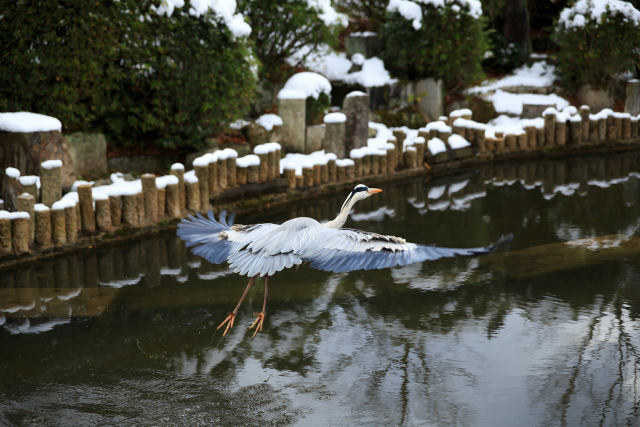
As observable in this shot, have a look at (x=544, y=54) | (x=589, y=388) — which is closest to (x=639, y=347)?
(x=589, y=388)

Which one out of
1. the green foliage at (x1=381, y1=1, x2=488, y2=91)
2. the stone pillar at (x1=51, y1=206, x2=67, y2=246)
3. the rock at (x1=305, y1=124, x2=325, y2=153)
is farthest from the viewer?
the green foliage at (x1=381, y1=1, x2=488, y2=91)

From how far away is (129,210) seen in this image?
9547 mm

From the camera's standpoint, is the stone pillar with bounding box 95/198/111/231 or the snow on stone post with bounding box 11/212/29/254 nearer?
the snow on stone post with bounding box 11/212/29/254

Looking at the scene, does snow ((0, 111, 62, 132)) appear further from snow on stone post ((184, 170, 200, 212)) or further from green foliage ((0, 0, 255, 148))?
snow on stone post ((184, 170, 200, 212))

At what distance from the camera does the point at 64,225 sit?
8.91 meters

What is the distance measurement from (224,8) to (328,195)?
3102mm

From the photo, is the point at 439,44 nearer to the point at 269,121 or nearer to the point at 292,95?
the point at 292,95

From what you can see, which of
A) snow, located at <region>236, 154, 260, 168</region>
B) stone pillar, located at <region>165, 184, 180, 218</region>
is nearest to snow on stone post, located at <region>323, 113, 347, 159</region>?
snow, located at <region>236, 154, 260, 168</region>

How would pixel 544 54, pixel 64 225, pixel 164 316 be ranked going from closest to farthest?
pixel 164 316 < pixel 64 225 < pixel 544 54

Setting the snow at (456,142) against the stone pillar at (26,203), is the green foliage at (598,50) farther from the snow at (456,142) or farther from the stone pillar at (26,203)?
the stone pillar at (26,203)

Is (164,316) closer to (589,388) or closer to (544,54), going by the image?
(589,388)

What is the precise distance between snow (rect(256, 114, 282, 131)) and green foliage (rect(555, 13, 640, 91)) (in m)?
6.96

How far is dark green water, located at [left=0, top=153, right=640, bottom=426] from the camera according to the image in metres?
5.69

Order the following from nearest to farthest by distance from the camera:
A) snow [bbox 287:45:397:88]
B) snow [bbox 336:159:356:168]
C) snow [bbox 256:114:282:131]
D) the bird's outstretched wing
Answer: the bird's outstretched wing, snow [bbox 336:159:356:168], snow [bbox 256:114:282:131], snow [bbox 287:45:397:88]
